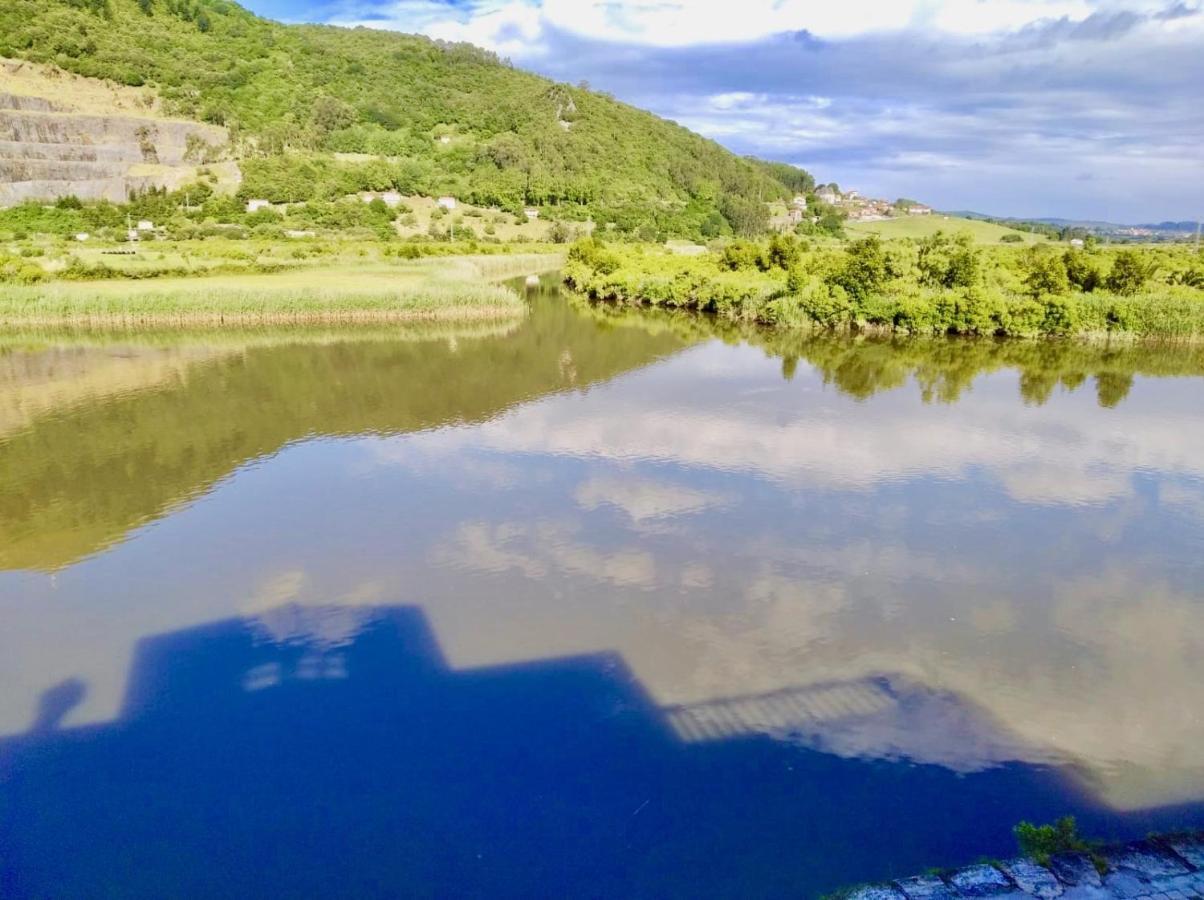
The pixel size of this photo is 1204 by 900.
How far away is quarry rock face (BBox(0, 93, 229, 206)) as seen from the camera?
182 ft

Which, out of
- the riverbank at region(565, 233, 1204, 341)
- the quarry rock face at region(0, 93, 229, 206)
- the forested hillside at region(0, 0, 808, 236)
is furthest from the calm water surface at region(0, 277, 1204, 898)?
the forested hillside at region(0, 0, 808, 236)

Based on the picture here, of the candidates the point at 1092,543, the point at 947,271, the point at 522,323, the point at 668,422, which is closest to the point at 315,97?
the point at 522,323

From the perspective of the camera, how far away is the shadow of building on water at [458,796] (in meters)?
5.10

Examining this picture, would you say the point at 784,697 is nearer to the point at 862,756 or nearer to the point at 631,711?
the point at 862,756

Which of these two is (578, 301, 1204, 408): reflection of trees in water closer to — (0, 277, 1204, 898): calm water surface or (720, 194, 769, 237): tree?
(0, 277, 1204, 898): calm water surface

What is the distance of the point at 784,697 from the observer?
22.5 ft

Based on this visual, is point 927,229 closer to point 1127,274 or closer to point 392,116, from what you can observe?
point 392,116

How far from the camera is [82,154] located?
2370 inches

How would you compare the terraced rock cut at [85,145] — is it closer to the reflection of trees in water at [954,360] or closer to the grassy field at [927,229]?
the reflection of trees in water at [954,360]

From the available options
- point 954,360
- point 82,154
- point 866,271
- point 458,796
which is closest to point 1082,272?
point 866,271

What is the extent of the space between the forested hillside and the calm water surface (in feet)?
195

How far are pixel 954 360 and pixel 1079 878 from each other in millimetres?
20806

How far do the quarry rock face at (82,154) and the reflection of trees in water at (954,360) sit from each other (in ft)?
164

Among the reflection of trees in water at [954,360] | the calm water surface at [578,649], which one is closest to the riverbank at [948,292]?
the reflection of trees in water at [954,360]
